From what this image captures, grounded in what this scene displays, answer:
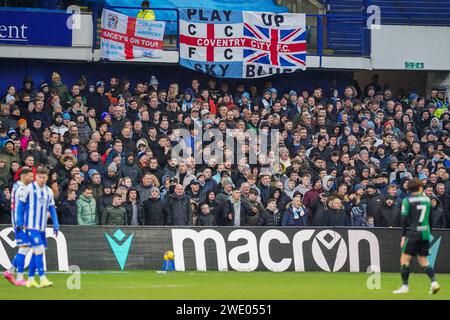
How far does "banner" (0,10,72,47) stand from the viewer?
31312mm

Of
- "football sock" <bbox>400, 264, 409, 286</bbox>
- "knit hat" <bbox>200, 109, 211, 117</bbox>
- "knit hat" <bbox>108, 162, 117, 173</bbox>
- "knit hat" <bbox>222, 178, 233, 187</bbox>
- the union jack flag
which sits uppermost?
the union jack flag

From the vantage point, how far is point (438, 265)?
26.1 m

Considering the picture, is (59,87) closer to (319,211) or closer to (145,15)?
(145,15)

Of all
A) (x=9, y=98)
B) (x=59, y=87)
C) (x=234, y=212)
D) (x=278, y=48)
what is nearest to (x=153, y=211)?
(x=234, y=212)

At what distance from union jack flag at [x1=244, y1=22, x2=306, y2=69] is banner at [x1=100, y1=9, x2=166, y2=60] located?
2746mm

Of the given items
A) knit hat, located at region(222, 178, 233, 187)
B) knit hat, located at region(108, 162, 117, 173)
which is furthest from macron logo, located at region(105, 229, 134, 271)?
knit hat, located at region(222, 178, 233, 187)

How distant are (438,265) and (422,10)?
12.9 m

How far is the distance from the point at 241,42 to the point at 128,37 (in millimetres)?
3340

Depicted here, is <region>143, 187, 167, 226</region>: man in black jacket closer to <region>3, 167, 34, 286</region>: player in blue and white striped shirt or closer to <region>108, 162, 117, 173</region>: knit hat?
<region>108, 162, 117, 173</region>: knit hat

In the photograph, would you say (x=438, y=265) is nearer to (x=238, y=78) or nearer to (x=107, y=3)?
(x=238, y=78)

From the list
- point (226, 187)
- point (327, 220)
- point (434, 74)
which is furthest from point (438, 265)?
point (434, 74)

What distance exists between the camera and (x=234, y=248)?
84.1 ft

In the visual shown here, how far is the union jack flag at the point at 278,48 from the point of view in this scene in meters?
33.2

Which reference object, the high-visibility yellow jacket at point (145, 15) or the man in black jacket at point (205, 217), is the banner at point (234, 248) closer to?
the man in black jacket at point (205, 217)
